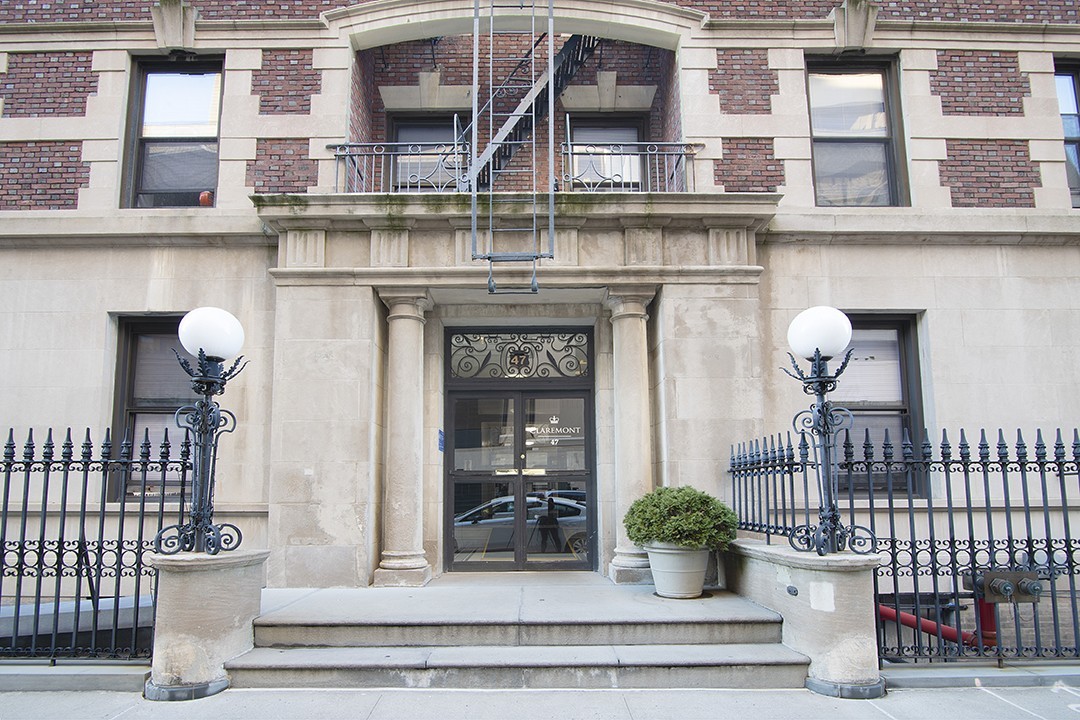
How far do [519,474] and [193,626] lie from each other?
489cm

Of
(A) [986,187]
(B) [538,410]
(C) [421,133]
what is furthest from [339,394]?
(A) [986,187]

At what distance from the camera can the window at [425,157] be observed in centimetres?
1035

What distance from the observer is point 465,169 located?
10.2 meters

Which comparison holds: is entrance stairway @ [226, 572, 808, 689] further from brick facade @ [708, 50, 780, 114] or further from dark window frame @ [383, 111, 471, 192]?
brick facade @ [708, 50, 780, 114]

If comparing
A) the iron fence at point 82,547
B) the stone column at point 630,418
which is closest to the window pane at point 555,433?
the stone column at point 630,418

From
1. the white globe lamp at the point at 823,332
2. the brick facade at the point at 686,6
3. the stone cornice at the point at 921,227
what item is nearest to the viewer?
the white globe lamp at the point at 823,332

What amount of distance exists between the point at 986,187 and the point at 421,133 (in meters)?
7.44

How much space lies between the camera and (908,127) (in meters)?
9.88

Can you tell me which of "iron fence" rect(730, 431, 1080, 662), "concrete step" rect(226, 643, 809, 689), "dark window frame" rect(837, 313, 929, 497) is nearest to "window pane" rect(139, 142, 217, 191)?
"concrete step" rect(226, 643, 809, 689)

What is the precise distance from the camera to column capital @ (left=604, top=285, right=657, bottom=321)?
9.24 m

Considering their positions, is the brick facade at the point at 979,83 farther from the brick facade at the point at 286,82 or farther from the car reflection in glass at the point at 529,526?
the brick facade at the point at 286,82

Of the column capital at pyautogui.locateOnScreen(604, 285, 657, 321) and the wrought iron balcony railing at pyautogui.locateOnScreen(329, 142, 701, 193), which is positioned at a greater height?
the wrought iron balcony railing at pyautogui.locateOnScreen(329, 142, 701, 193)

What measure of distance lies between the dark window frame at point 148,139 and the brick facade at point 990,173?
30.2ft

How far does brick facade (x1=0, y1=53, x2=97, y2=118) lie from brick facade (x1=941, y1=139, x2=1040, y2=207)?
10.8 m
